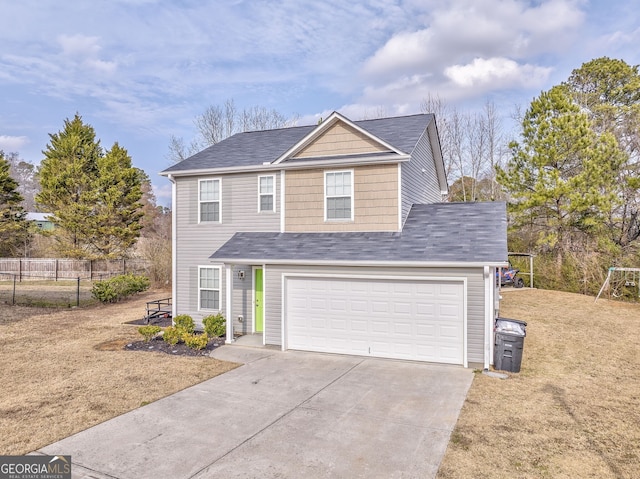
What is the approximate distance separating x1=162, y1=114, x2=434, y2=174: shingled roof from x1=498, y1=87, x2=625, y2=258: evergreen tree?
11808 millimetres

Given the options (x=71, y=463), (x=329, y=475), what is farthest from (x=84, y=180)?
(x=329, y=475)

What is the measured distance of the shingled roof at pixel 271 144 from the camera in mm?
12992

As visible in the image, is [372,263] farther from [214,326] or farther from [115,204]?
[115,204]

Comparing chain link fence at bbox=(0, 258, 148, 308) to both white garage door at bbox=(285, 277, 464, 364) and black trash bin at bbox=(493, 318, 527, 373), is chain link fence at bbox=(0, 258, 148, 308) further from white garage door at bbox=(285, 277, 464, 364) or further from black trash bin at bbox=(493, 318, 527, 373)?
black trash bin at bbox=(493, 318, 527, 373)

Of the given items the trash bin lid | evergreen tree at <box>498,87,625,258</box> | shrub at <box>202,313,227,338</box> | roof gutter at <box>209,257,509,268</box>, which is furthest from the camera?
evergreen tree at <box>498,87,625,258</box>

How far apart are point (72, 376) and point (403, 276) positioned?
26.4 ft

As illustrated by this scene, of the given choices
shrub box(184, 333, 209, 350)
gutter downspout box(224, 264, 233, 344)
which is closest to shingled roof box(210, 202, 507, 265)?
gutter downspout box(224, 264, 233, 344)

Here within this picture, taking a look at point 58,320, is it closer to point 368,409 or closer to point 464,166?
point 368,409

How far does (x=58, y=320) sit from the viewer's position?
1536 centimetres

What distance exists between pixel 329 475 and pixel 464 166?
32.0 metres

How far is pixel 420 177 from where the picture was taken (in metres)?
14.1

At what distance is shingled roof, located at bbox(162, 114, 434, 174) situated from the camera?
42.6 feet

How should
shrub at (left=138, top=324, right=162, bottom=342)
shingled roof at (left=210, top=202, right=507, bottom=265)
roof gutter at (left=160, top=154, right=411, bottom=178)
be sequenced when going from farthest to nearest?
shrub at (left=138, top=324, right=162, bottom=342)
roof gutter at (left=160, top=154, right=411, bottom=178)
shingled roof at (left=210, top=202, right=507, bottom=265)

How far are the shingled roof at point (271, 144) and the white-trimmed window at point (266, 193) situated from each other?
570 mm
